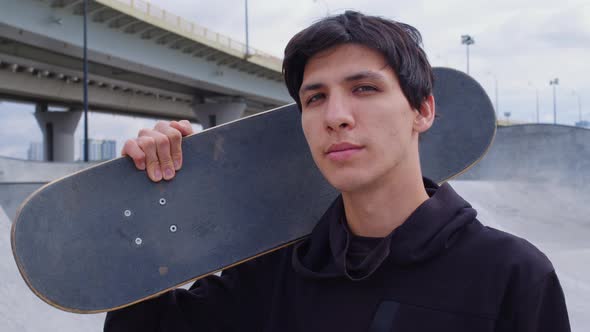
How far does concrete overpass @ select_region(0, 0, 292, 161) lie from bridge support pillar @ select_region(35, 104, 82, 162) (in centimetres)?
8

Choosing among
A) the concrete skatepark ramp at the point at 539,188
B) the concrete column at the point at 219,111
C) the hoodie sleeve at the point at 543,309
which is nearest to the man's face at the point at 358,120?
the hoodie sleeve at the point at 543,309

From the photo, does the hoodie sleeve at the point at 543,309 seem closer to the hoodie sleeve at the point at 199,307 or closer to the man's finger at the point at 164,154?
the hoodie sleeve at the point at 199,307

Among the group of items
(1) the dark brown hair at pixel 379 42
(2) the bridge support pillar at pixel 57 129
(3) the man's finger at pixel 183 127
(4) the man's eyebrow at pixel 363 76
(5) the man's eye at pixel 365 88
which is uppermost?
(2) the bridge support pillar at pixel 57 129

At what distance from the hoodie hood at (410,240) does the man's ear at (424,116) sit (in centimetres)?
23

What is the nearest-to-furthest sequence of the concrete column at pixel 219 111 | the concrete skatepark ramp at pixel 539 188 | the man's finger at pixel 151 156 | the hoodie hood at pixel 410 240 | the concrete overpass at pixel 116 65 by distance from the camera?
the hoodie hood at pixel 410 240
the man's finger at pixel 151 156
the concrete skatepark ramp at pixel 539 188
the concrete overpass at pixel 116 65
the concrete column at pixel 219 111

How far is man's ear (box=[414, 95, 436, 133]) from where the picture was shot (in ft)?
6.03

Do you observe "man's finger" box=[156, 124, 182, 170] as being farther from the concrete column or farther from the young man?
the concrete column

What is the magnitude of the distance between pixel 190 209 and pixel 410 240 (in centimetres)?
104

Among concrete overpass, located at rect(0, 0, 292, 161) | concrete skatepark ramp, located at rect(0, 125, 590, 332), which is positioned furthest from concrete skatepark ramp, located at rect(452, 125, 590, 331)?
concrete overpass, located at rect(0, 0, 292, 161)

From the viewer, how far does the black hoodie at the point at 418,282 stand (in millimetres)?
1457

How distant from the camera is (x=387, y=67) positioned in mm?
1740

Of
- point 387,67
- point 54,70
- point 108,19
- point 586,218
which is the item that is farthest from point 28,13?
point 387,67

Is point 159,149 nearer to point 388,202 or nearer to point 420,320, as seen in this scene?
point 388,202

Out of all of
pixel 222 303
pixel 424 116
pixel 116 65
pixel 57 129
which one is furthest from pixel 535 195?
pixel 57 129
